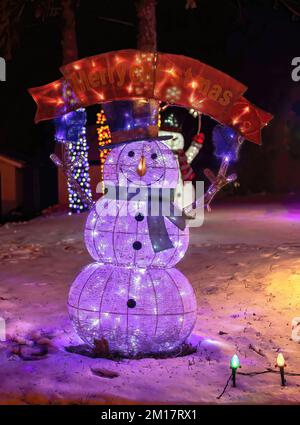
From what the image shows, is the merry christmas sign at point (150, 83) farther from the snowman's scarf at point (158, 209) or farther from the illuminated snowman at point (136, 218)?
the snowman's scarf at point (158, 209)

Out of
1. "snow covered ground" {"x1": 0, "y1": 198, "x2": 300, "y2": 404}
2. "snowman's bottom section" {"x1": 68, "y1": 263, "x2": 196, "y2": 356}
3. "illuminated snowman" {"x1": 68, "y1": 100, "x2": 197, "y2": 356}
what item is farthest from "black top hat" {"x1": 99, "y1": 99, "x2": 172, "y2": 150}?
"snow covered ground" {"x1": 0, "y1": 198, "x2": 300, "y2": 404}

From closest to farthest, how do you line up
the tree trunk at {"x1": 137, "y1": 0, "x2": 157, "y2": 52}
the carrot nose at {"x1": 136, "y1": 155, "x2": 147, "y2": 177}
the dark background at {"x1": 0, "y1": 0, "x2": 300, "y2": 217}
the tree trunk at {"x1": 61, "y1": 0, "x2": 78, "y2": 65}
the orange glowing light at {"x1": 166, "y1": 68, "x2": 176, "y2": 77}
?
1. the carrot nose at {"x1": 136, "y1": 155, "x2": 147, "y2": 177}
2. the orange glowing light at {"x1": 166, "y1": 68, "x2": 176, "y2": 77}
3. the tree trunk at {"x1": 137, "y1": 0, "x2": 157, "y2": 52}
4. the tree trunk at {"x1": 61, "y1": 0, "x2": 78, "y2": 65}
5. the dark background at {"x1": 0, "y1": 0, "x2": 300, "y2": 217}

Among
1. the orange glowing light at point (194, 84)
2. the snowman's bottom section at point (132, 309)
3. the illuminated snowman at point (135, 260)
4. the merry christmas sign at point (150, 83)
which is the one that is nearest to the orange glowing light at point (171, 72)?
the merry christmas sign at point (150, 83)

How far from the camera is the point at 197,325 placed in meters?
6.72

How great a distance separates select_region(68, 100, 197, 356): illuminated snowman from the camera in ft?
17.9

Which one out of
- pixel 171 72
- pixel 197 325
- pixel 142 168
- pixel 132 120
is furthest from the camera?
pixel 197 325

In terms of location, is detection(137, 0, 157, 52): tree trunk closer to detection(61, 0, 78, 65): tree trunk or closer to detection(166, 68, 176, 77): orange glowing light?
detection(61, 0, 78, 65): tree trunk

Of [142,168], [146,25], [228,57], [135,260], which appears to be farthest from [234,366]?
[228,57]

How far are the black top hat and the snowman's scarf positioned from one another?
0.43 metres

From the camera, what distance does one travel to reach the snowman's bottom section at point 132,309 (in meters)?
5.44

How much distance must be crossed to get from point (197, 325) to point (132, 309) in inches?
58.7

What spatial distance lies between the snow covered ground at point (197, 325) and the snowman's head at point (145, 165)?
5.12ft

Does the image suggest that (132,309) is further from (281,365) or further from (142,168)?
(281,365)

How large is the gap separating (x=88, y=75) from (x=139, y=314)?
2.13m
